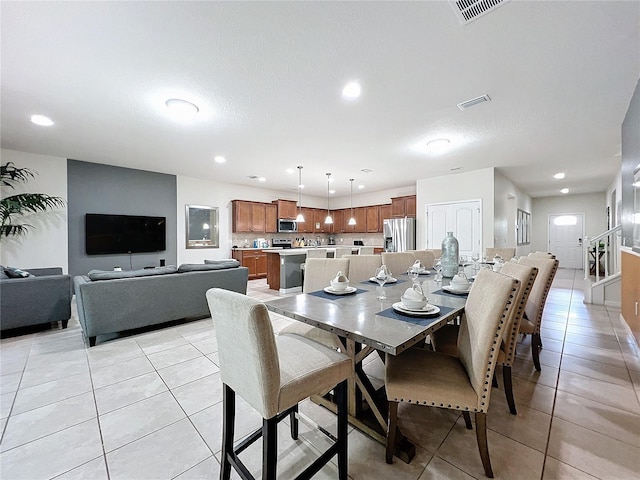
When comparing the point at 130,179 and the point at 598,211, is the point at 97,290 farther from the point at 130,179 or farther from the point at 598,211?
the point at 598,211

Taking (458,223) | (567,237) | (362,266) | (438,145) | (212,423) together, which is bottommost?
(212,423)

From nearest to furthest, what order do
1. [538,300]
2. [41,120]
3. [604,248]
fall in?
[538,300] → [41,120] → [604,248]

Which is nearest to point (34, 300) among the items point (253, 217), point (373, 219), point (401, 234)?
point (253, 217)

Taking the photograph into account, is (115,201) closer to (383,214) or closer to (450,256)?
(450,256)

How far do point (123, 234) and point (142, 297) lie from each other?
3.14 meters

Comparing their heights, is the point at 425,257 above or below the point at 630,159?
below

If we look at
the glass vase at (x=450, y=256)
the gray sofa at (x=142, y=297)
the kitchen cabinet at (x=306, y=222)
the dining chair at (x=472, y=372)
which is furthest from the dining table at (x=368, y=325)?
the kitchen cabinet at (x=306, y=222)

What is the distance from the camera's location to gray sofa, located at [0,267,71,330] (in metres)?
3.01

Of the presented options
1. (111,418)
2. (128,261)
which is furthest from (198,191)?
(111,418)

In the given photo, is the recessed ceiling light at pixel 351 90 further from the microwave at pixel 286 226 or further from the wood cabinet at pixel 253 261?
the microwave at pixel 286 226

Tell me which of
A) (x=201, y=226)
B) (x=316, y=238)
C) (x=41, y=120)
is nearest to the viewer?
(x=41, y=120)

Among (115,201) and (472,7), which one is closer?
(472,7)

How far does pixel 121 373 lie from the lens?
7.75ft

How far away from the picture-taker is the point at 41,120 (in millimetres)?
3279
